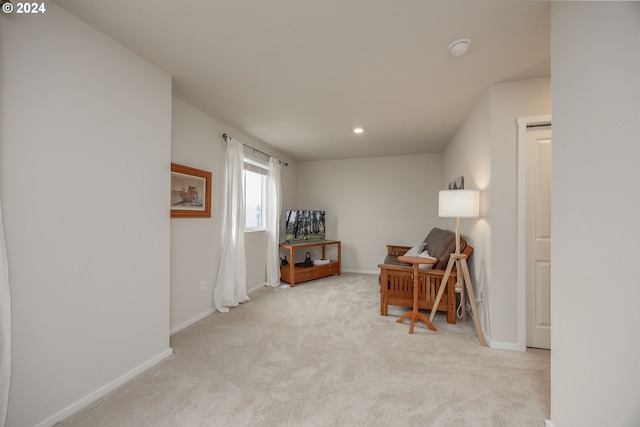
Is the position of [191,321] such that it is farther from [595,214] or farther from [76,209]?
[595,214]

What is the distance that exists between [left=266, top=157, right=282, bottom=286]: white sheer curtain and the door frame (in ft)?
10.8

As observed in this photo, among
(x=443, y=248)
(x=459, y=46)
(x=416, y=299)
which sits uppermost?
(x=459, y=46)

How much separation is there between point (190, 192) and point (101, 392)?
183 cm

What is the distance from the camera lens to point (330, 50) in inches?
76.1

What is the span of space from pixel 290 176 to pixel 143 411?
14.9 ft

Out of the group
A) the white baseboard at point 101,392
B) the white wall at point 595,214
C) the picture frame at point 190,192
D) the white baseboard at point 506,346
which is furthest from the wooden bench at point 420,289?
the white baseboard at point 101,392

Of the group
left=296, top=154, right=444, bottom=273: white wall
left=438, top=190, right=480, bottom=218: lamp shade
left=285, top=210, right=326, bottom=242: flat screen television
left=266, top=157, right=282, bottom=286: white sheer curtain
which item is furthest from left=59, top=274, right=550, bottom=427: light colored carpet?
left=296, top=154, right=444, bottom=273: white wall

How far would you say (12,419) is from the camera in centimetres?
136

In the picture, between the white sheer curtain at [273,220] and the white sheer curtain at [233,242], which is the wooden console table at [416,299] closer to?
the white sheer curtain at [233,242]

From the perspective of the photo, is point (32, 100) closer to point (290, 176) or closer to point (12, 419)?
point (12, 419)

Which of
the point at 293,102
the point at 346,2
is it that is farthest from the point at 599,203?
the point at 293,102

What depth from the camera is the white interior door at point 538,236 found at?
7.59 feet

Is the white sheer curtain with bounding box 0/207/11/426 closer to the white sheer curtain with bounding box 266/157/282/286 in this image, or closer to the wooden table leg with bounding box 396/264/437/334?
the wooden table leg with bounding box 396/264/437/334

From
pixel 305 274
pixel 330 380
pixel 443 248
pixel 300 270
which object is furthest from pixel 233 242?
pixel 443 248
